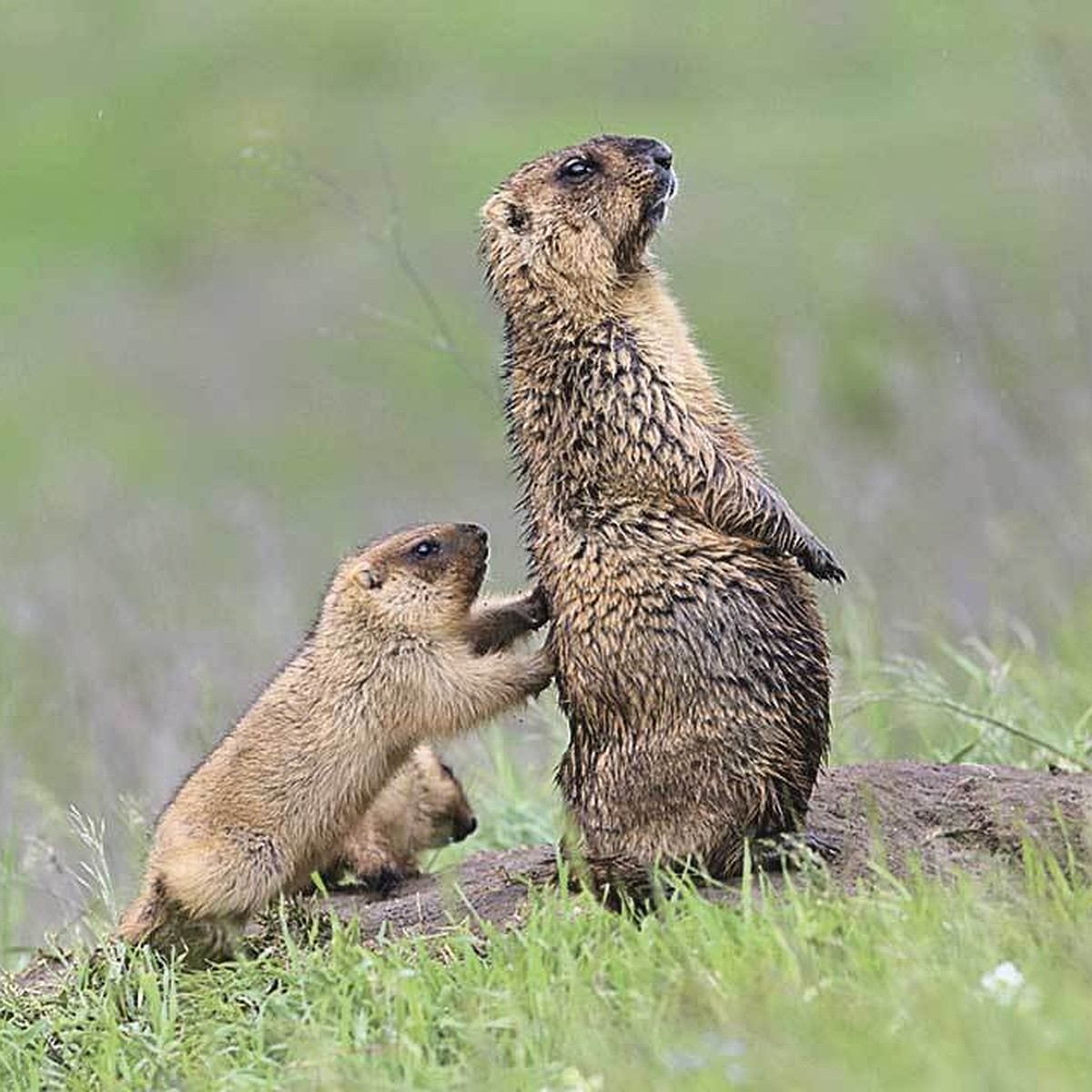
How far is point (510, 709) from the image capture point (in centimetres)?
600

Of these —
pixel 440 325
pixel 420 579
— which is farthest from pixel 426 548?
pixel 440 325

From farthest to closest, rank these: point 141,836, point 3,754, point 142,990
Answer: point 3,754 < point 141,836 < point 142,990

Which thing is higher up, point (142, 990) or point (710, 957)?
point (710, 957)

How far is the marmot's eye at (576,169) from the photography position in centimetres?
595

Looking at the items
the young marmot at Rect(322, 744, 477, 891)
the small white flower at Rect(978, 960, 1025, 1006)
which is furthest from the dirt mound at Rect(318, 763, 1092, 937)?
the small white flower at Rect(978, 960, 1025, 1006)

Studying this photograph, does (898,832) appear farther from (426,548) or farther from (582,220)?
(582,220)

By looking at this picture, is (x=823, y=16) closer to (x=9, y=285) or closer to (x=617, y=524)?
(x=9, y=285)

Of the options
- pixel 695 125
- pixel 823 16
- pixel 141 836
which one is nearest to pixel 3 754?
pixel 141 836

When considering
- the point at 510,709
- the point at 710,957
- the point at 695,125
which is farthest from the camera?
the point at 695,125

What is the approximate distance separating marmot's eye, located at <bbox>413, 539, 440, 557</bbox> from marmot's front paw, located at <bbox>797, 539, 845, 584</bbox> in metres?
1.04

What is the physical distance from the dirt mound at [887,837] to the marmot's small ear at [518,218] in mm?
1528

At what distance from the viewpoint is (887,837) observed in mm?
5656

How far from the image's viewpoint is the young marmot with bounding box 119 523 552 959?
588cm

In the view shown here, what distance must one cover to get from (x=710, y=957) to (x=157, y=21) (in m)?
27.2
